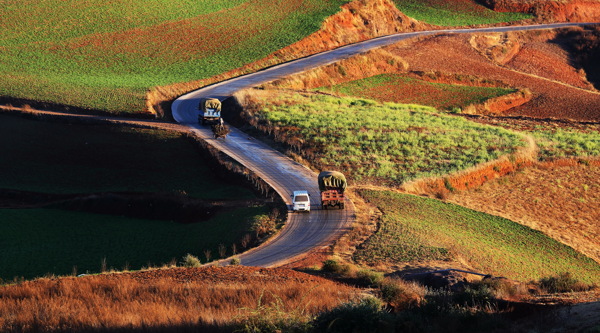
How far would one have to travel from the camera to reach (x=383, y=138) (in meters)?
53.8

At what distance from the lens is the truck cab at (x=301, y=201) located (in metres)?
38.1

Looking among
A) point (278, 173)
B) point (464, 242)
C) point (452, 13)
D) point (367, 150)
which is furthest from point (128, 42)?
point (464, 242)

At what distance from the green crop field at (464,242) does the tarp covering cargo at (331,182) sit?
233 centimetres

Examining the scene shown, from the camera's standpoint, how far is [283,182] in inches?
1715

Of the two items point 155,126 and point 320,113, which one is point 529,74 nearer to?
point 320,113

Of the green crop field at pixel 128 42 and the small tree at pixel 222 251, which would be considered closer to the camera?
the small tree at pixel 222 251

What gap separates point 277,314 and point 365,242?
17.2 m

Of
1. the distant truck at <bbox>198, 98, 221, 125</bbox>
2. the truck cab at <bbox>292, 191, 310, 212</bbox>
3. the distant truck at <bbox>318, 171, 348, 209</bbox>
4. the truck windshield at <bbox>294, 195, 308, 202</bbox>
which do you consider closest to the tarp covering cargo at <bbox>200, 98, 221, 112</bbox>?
the distant truck at <bbox>198, 98, 221, 125</bbox>

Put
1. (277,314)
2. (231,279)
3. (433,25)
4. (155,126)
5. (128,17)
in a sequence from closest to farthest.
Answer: (277,314), (231,279), (155,126), (128,17), (433,25)

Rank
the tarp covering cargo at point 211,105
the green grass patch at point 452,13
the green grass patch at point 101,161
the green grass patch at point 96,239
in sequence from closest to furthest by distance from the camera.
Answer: the green grass patch at point 96,239
the green grass patch at point 101,161
the tarp covering cargo at point 211,105
the green grass patch at point 452,13

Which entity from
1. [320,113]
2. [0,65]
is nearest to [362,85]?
[320,113]

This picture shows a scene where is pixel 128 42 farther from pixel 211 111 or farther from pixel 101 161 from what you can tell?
pixel 101 161

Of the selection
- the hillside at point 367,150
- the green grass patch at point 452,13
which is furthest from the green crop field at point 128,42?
the green grass patch at point 452,13

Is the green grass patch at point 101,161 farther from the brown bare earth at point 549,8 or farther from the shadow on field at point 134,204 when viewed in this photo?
the brown bare earth at point 549,8
